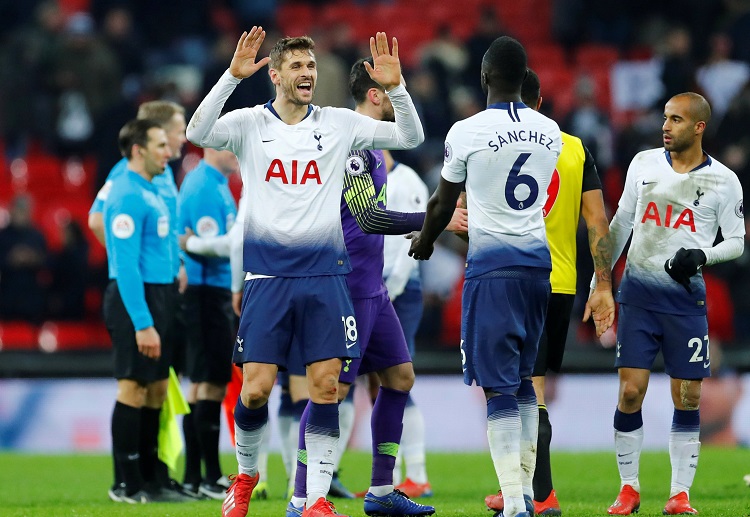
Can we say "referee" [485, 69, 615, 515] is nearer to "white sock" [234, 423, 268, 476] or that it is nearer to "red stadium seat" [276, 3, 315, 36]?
"white sock" [234, 423, 268, 476]

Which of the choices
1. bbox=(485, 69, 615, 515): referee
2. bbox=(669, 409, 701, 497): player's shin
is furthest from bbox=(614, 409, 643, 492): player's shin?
bbox=(485, 69, 615, 515): referee

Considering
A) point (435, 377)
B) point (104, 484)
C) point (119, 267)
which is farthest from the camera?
point (435, 377)

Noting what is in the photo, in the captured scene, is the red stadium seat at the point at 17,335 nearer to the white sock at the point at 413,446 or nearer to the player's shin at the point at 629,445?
the white sock at the point at 413,446

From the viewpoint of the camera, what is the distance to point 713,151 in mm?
17219

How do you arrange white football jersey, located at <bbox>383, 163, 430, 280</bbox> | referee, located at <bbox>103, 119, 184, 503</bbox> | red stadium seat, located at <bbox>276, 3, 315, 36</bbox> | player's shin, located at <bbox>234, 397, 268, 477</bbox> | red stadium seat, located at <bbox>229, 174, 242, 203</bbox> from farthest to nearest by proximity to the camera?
red stadium seat, located at <bbox>276, 3, 315, 36</bbox> < red stadium seat, located at <bbox>229, 174, 242, 203</bbox> < white football jersey, located at <bbox>383, 163, 430, 280</bbox> < referee, located at <bbox>103, 119, 184, 503</bbox> < player's shin, located at <bbox>234, 397, 268, 477</bbox>

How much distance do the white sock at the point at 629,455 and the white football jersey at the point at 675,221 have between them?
2.77ft

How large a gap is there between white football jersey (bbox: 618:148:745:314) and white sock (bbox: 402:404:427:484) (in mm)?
2332

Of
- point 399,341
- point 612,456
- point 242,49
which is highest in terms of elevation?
point 242,49

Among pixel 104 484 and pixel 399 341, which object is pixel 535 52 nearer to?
pixel 104 484

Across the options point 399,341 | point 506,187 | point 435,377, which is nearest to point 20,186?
point 435,377

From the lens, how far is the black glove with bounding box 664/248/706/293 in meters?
7.78

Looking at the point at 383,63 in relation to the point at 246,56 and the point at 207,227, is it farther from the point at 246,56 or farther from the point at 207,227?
the point at 207,227

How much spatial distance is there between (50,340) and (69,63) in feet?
17.5

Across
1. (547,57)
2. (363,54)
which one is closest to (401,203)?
(363,54)
